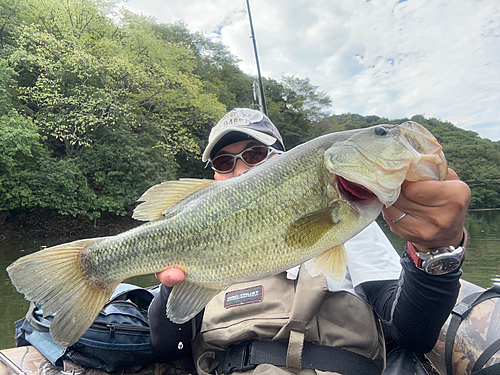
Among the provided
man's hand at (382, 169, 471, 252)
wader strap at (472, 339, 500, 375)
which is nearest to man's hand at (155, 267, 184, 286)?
man's hand at (382, 169, 471, 252)

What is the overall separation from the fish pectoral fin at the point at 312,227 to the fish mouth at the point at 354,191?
8cm

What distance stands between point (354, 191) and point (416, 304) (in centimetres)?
71

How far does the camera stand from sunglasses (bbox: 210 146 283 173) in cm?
284

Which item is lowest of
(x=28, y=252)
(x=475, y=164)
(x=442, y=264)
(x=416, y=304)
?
(x=28, y=252)

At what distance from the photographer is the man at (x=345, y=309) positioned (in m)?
1.30

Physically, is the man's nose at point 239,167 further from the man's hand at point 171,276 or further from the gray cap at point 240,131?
the man's hand at point 171,276

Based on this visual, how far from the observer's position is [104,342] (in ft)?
6.56

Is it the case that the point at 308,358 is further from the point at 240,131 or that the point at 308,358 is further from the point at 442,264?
the point at 240,131

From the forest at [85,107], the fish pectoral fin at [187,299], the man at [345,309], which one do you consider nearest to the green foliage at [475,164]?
the forest at [85,107]

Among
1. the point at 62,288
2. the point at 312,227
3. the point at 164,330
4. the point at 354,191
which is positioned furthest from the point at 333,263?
the point at 62,288

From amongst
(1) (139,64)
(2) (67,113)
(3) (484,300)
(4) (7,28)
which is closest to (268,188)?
(3) (484,300)

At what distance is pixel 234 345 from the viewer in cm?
192

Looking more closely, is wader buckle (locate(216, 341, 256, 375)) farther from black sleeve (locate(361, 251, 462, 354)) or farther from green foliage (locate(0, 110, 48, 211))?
green foliage (locate(0, 110, 48, 211))

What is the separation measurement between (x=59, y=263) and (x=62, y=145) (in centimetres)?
1668
